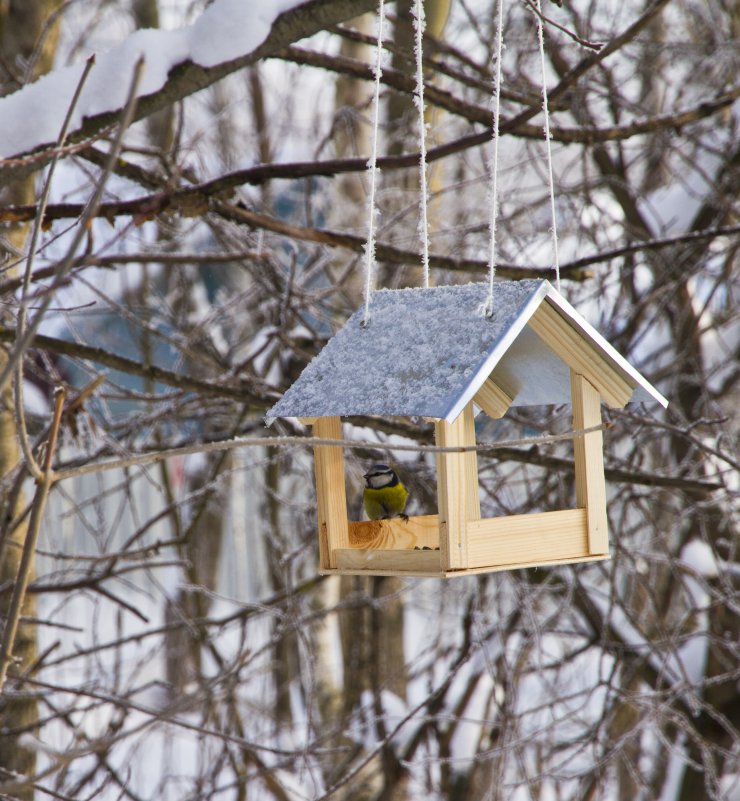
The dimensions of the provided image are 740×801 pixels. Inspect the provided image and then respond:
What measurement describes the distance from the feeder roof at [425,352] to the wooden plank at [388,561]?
13.3 inches

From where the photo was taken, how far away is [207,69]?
8.18ft

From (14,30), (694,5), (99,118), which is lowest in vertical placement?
(99,118)

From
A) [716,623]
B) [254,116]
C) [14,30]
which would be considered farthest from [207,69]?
[254,116]

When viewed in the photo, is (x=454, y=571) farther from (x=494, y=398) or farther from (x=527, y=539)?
(x=494, y=398)

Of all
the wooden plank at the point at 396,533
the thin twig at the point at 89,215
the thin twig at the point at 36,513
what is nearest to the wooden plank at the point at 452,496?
the wooden plank at the point at 396,533

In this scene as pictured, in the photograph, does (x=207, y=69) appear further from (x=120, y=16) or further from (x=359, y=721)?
(x=120, y=16)

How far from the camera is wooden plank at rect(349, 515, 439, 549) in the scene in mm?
2381

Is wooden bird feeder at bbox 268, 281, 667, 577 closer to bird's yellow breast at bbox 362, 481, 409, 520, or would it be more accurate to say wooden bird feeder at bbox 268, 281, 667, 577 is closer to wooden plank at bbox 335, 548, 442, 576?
wooden plank at bbox 335, 548, 442, 576

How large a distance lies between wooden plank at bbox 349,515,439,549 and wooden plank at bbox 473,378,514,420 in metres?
0.38

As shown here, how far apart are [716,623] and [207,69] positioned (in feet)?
13.5

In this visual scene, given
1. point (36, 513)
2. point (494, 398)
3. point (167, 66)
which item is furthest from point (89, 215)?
point (494, 398)

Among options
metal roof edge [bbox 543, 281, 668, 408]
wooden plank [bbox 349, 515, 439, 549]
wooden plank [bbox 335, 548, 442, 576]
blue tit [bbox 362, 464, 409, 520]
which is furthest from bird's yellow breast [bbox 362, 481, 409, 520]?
metal roof edge [bbox 543, 281, 668, 408]

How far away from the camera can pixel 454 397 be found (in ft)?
6.35

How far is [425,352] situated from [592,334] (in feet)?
1.24
